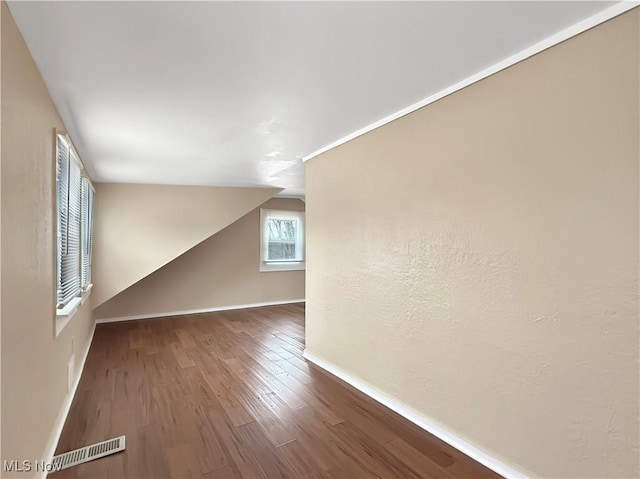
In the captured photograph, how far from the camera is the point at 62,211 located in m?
2.36

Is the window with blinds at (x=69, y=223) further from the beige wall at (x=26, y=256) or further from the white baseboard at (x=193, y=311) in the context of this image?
the white baseboard at (x=193, y=311)

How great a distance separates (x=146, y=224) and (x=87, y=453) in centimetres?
348

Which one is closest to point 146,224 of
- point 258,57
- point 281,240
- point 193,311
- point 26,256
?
point 193,311

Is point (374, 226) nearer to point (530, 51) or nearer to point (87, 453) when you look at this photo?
point (530, 51)

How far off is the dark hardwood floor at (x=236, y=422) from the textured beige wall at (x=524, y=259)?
1.03 feet

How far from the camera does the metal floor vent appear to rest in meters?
1.92

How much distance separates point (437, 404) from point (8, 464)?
2.14 metres

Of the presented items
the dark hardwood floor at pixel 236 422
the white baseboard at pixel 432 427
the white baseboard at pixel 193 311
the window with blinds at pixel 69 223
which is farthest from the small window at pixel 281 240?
the white baseboard at pixel 432 427

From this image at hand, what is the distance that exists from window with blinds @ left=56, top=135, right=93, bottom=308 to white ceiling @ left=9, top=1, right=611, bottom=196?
0.32 metres

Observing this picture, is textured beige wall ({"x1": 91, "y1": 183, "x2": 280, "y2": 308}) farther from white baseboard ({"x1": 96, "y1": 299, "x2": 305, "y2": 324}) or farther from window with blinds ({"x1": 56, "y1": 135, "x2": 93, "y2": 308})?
window with blinds ({"x1": 56, "y1": 135, "x2": 93, "y2": 308})

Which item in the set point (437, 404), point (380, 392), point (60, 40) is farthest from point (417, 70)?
point (380, 392)

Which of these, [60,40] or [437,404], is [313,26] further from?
[437,404]

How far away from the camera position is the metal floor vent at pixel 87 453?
75.5 inches

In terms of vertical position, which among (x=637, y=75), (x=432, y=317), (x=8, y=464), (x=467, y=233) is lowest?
(x=8, y=464)
